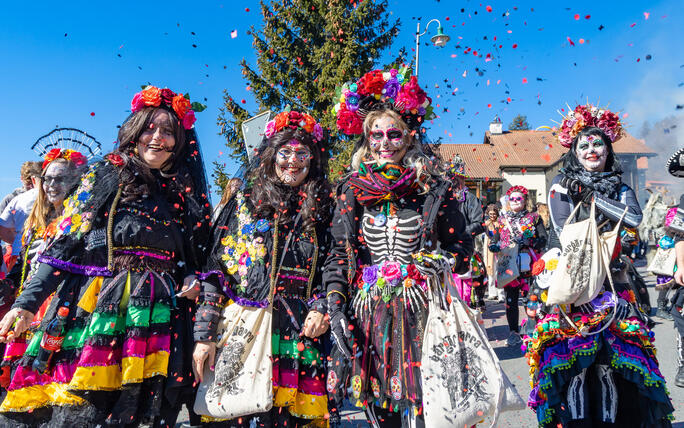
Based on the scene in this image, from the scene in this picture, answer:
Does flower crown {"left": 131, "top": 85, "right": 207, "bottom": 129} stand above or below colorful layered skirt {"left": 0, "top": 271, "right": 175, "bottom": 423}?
above

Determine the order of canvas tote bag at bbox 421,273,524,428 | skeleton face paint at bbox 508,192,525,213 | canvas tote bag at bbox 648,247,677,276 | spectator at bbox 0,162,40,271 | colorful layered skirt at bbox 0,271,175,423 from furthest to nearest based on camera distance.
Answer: skeleton face paint at bbox 508,192,525,213, spectator at bbox 0,162,40,271, canvas tote bag at bbox 648,247,677,276, colorful layered skirt at bbox 0,271,175,423, canvas tote bag at bbox 421,273,524,428

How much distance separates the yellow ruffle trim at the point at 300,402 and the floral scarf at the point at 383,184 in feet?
3.71

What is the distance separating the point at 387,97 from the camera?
2.85m

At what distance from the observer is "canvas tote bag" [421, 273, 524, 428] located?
2.17m

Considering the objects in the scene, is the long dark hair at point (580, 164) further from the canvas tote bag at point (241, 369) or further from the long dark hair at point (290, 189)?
the canvas tote bag at point (241, 369)

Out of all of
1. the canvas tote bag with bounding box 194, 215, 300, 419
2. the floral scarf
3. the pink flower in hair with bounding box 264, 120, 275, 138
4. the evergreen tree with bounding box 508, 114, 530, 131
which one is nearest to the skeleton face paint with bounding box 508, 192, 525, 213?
the floral scarf

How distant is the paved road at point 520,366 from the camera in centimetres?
387

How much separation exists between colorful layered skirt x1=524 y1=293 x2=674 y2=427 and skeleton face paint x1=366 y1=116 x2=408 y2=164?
1549 millimetres

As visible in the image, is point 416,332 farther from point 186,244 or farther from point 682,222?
point 682,222

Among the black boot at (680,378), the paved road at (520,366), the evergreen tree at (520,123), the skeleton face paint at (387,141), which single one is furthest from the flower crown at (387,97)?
the evergreen tree at (520,123)

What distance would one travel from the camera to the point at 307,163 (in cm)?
295

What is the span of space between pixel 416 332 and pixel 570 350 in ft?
4.23

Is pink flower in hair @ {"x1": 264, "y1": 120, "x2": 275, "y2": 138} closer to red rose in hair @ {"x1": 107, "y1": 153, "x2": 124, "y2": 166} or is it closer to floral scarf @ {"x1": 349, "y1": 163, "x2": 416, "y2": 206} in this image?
floral scarf @ {"x1": 349, "y1": 163, "x2": 416, "y2": 206}

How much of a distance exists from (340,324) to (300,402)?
55 cm
